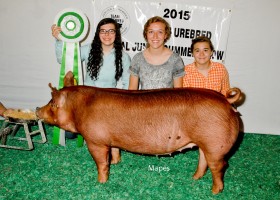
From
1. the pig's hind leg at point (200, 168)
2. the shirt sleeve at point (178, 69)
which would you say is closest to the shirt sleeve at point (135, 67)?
the shirt sleeve at point (178, 69)

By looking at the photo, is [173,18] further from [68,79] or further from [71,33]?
[68,79]

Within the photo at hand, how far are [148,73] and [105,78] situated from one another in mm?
679

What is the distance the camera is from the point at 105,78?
3520 mm

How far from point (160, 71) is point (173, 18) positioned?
1.34 metres

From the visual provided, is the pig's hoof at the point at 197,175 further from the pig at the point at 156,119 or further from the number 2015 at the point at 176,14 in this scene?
the number 2015 at the point at 176,14

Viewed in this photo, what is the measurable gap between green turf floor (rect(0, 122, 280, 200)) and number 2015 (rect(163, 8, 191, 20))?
6.99 ft

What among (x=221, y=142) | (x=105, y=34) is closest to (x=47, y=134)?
(x=105, y=34)

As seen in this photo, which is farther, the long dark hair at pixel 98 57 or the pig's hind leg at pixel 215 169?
the long dark hair at pixel 98 57

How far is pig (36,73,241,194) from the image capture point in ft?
7.68

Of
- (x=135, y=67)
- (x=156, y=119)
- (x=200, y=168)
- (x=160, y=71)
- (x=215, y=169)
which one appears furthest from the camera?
(x=135, y=67)

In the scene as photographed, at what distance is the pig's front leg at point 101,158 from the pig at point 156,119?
0.01 m

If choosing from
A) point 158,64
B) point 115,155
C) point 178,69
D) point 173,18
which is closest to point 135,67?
point 158,64

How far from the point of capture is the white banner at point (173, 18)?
3.99 metres

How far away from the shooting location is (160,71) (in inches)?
124
